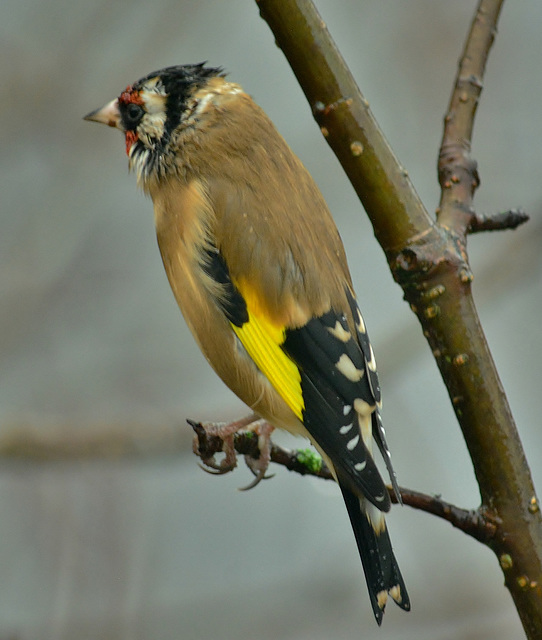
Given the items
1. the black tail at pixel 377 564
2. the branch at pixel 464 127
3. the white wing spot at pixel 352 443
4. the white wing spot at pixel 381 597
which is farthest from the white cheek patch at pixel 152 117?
the white wing spot at pixel 381 597

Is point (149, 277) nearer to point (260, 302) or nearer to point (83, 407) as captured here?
point (83, 407)

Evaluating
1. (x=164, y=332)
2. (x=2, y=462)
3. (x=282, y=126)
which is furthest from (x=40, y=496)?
(x=282, y=126)

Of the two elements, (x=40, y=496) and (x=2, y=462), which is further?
(x=40, y=496)

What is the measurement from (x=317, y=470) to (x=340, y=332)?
19.9 inches

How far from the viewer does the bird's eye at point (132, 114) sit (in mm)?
3129

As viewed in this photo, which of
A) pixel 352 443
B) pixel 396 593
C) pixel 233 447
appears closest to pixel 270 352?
pixel 233 447

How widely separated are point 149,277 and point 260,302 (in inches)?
114

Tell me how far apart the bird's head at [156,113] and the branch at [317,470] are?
1.05 metres

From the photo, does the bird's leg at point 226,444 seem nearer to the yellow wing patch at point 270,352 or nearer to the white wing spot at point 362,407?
the yellow wing patch at point 270,352

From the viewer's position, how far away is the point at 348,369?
253 cm

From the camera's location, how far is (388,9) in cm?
560

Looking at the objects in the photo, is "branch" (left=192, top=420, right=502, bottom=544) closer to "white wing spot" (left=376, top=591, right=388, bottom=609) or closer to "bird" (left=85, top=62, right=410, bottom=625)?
"bird" (left=85, top=62, right=410, bottom=625)

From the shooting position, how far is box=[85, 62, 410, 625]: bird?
2.45 m

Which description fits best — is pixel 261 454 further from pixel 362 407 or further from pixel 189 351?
pixel 189 351
